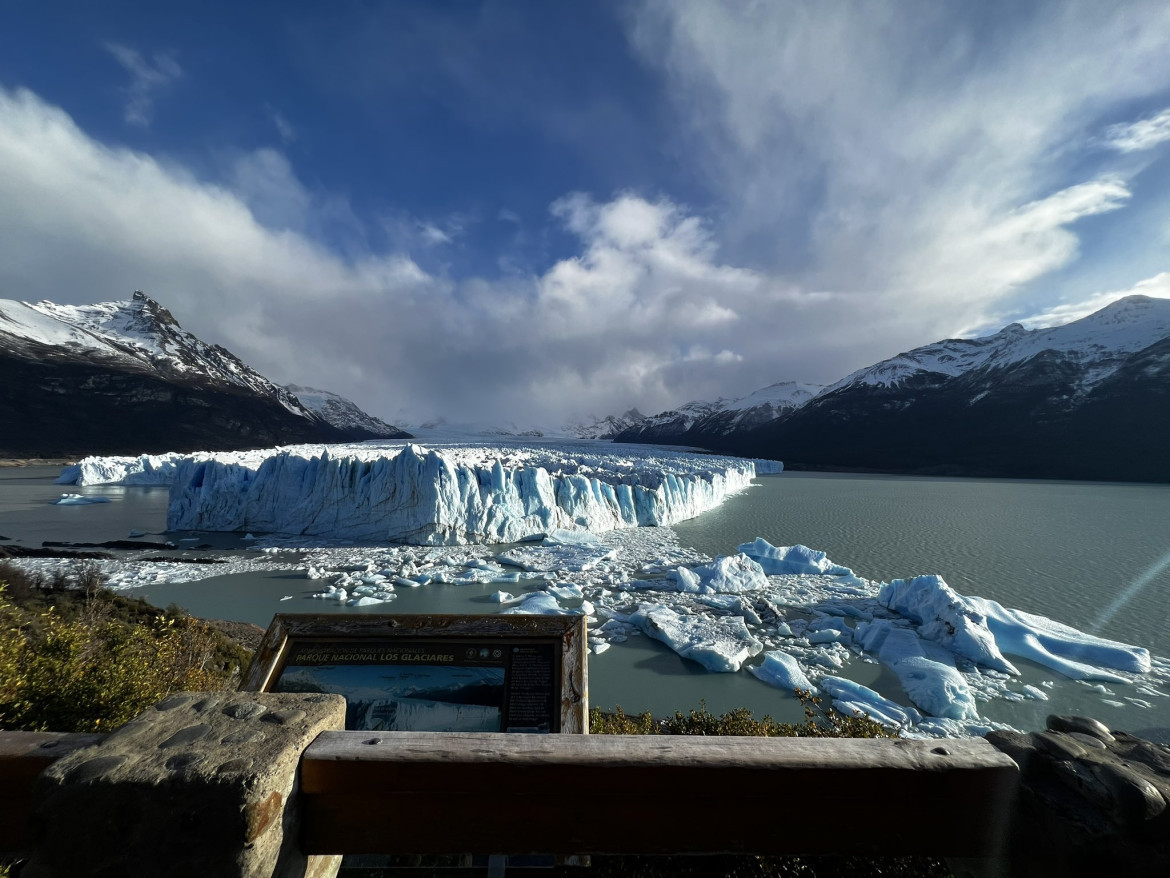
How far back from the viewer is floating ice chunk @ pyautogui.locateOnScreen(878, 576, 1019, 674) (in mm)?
7902

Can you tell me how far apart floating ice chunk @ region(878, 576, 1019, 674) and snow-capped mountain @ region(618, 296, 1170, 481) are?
6264 cm

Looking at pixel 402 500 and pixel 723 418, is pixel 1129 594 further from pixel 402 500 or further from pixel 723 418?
pixel 723 418

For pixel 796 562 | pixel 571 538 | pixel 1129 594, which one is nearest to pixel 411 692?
pixel 796 562

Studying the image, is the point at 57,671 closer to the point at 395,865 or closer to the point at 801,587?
the point at 395,865

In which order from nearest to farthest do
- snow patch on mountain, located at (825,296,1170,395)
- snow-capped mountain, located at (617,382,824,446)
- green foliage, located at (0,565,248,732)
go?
green foliage, located at (0,565,248,732), snow patch on mountain, located at (825,296,1170,395), snow-capped mountain, located at (617,382,824,446)

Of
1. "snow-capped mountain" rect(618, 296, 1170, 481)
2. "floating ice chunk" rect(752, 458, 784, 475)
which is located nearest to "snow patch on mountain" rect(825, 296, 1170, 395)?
"snow-capped mountain" rect(618, 296, 1170, 481)

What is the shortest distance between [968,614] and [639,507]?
13.6 metres

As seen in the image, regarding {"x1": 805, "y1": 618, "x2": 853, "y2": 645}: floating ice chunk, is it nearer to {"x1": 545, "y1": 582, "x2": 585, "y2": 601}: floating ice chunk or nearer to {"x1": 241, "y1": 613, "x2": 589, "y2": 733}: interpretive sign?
{"x1": 545, "y1": 582, "x2": 585, "y2": 601}: floating ice chunk

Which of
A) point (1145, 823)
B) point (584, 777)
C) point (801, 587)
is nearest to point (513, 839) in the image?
point (584, 777)

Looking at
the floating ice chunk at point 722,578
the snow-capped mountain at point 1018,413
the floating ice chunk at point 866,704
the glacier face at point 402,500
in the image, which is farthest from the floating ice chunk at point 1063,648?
the snow-capped mountain at point 1018,413

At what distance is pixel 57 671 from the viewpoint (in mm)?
2834

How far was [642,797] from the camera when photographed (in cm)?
145

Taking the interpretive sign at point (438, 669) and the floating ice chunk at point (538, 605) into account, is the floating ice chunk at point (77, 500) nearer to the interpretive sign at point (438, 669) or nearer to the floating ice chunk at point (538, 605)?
the floating ice chunk at point (538, 605)

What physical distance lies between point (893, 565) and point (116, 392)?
292 ft
